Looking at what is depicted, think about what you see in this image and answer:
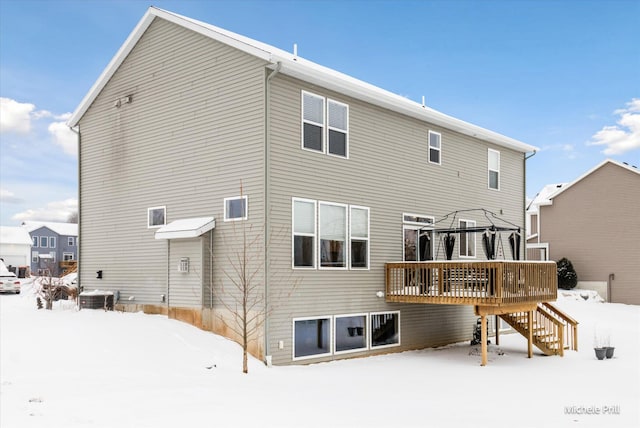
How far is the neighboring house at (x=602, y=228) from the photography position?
28.9 m

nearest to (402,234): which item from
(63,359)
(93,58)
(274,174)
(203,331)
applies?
(274,174)

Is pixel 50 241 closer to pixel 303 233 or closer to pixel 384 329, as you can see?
pixel 384 329

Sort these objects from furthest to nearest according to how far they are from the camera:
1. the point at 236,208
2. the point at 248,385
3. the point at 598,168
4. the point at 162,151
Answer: the point at 598,168 < the point at 162,151 < the point at 236,208 < the point at 248,385

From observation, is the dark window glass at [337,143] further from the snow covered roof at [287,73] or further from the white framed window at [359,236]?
the white framed window at [359,236]

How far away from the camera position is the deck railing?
1364 centimetres

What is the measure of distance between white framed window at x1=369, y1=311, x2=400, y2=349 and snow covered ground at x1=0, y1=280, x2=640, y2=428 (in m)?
0.47

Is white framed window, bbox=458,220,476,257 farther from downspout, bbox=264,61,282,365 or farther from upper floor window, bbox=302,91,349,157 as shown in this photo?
downspout, bbox=264,61,282,365

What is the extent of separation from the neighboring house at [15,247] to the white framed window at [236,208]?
4819 cm

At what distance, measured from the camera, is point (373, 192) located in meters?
15.4

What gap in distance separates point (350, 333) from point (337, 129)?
5226mm

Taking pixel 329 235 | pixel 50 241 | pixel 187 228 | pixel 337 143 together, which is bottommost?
pixel 329 235

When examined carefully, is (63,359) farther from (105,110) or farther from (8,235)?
(8,235)

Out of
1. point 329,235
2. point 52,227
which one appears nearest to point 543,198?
point 329,235

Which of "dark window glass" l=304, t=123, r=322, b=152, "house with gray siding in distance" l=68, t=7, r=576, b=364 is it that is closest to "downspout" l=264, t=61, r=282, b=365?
"house with gray siding in distance" l=68, t=7, r=576, b=364
